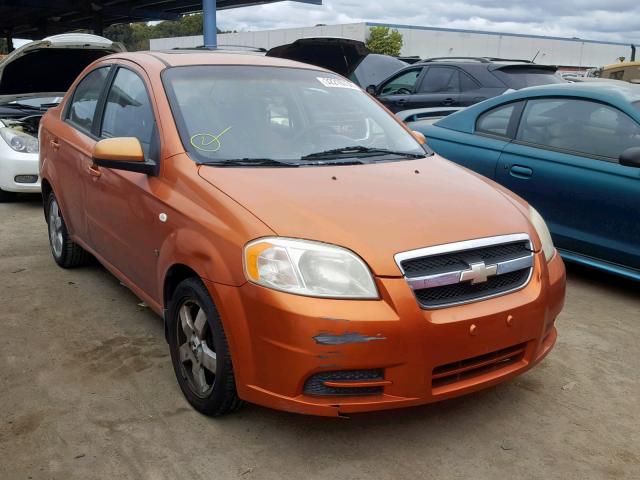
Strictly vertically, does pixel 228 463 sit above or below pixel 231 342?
below

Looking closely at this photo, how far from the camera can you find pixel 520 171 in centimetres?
484

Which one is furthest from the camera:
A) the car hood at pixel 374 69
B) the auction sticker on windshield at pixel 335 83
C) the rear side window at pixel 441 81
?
the car hood at pixel 374 69

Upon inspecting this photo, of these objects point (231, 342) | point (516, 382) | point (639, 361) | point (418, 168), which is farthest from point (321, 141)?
point (639, 361)

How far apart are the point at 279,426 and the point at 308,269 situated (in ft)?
2.71

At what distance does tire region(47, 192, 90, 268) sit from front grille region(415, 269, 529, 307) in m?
3.08

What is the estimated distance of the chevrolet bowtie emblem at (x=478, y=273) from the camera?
250 centimetres

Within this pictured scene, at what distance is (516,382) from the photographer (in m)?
3.20

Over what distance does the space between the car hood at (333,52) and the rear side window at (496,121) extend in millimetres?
5722

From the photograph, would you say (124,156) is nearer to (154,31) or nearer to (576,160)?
(576,160)

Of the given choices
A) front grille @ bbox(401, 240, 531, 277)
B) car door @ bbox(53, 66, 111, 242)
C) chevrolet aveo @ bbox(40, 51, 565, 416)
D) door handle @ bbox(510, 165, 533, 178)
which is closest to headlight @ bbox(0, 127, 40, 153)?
car door @ bbox(53, 66, 111, 242)

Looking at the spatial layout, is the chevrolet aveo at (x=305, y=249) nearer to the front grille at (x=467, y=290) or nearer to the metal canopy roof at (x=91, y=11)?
the front grille at (x=467, y=290)

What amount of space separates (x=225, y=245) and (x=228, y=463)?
867mm

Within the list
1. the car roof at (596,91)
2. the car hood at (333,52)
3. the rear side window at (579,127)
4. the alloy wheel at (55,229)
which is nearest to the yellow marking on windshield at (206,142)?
the alloy wheel at (55,229)

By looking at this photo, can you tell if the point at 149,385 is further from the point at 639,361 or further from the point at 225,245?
the point at 639,361
